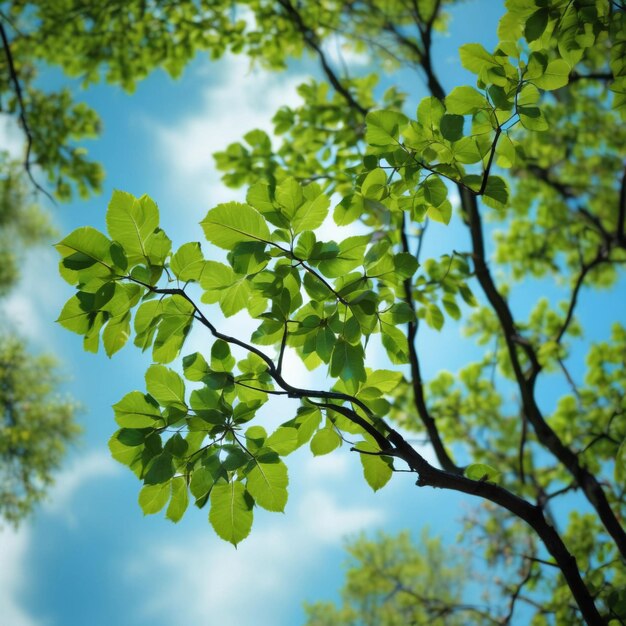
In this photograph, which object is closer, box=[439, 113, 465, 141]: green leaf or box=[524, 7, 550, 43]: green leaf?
box=[439, 113, 465, 141]: green leaf

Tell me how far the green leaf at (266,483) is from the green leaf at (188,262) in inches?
18.3

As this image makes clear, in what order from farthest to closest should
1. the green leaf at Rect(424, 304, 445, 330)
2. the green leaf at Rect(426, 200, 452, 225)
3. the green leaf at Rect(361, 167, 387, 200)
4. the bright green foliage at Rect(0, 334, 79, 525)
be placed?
the bright green foliage at Rect(0, 334, 79, 525) → the green leaf at Rect(424, 304, 445, 330) → the green leaf at Rect(426, 200, 452, 225) → the green leaf at Rect(361, 167, 387, 200)

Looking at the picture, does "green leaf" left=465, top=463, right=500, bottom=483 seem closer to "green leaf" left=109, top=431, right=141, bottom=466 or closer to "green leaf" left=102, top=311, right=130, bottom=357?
"green leaf" left=109, top=431, right=141, bottom=466

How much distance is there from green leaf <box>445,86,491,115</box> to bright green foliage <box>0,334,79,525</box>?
45.1 feet

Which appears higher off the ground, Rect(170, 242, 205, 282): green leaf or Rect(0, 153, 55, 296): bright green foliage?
Rect(0, 153, 55, 296): bright green foliage

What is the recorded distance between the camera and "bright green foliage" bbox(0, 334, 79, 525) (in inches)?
474

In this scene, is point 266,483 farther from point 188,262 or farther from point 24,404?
point 24,404

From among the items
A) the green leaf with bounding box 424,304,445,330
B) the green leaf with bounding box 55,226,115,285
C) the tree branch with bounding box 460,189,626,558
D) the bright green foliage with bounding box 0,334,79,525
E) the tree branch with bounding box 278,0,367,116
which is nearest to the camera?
the green leaf with bounding box 55,226,115,285

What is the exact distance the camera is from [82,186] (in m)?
4.89

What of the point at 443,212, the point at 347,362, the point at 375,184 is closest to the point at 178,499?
the point at 347,362

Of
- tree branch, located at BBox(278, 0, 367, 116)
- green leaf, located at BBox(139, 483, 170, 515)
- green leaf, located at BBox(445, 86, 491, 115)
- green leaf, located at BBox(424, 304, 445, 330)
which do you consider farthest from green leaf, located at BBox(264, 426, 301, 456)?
tree branch, located at BBox(278, 0, 367, 116)

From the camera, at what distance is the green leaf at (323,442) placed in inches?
49.3

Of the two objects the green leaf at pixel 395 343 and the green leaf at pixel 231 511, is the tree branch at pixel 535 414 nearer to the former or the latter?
the green leaf at pixel 395 343

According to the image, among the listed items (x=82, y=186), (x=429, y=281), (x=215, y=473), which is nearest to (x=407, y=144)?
(x=215, y=473)
